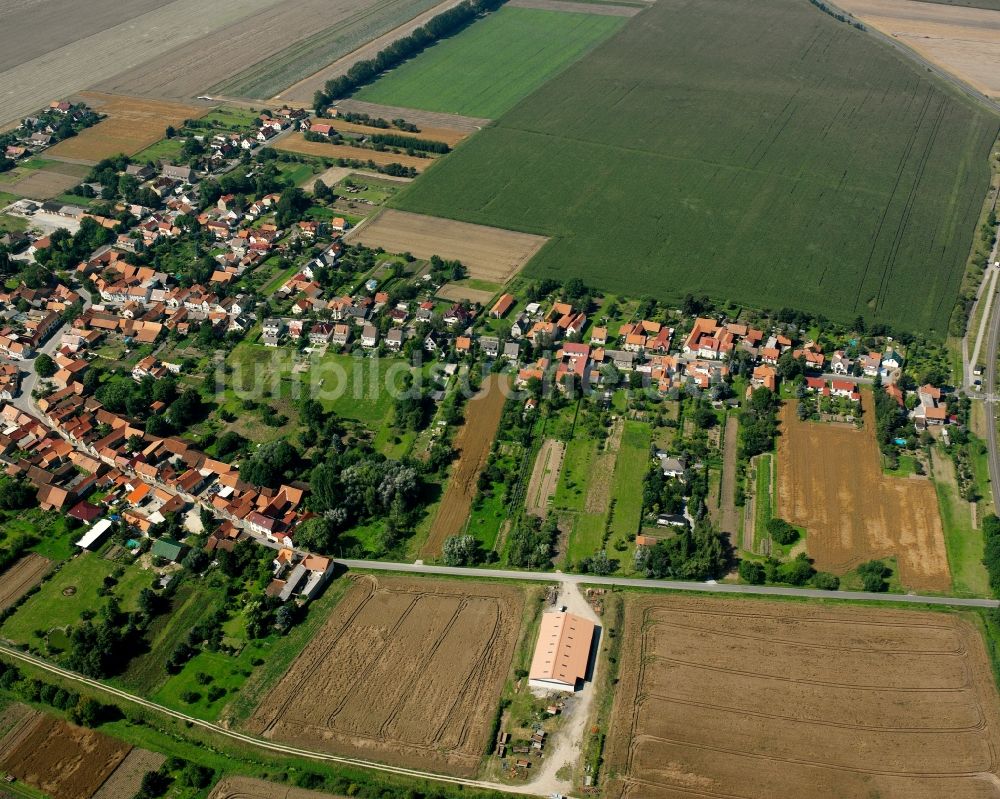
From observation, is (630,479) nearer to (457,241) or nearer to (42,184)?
(457,241)

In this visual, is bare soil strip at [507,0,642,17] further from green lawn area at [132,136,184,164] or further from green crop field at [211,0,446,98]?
green lawn area at [132,136,184,164]

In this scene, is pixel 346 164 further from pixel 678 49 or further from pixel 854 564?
pixel 854 564

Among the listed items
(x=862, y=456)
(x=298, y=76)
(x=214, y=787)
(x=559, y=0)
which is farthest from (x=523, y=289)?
(x=559, y=0)

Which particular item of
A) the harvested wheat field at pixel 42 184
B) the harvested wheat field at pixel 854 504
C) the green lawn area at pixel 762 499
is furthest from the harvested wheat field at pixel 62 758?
the harvested wheat field at pixel 42 184

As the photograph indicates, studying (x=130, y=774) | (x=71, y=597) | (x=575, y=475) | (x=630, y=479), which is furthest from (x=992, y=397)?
(x=71, y=597)

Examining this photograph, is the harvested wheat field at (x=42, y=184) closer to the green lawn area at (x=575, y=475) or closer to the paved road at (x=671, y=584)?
the paved road at (x=671, y=584)

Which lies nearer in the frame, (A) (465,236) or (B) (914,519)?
(B) (914,519)
